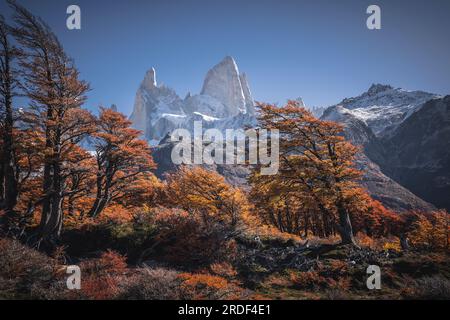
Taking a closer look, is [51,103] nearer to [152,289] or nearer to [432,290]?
[152,289]

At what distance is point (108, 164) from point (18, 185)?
703cm

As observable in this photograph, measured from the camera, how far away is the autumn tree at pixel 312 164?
1534 centimetres

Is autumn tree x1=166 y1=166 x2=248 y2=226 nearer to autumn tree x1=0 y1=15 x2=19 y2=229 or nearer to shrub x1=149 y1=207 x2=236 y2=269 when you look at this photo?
shrub x1=149 y1=207 x2=236 y2=269

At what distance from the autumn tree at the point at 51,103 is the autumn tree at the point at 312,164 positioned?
35.3ft

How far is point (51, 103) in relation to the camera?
13164 mm

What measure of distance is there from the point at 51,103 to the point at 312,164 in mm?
14584

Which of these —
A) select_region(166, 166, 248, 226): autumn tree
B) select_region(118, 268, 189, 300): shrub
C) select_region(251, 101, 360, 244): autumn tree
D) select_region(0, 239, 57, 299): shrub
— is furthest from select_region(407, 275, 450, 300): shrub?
select_region(166, 166, 248, 226): autumn tree

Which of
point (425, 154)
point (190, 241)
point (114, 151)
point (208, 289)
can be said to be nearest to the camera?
point (208, 289)

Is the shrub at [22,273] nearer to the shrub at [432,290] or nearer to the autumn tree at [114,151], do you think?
the autumn tree at [114,151]

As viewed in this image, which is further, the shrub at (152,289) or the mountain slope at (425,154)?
the mountain slope at (425,154)

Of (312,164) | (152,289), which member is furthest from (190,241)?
(312,164)

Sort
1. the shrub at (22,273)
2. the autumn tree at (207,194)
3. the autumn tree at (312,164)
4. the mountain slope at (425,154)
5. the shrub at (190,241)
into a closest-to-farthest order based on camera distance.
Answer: the shrub at (22,273)
the shrub at (190,241)
the autumn tree at (312,164)
the autumn tree at (207,194)
the mountain slope at (425,154)

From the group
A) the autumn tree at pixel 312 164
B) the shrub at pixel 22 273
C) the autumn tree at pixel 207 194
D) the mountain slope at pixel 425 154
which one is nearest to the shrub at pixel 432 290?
the autumn tree at pixel 312 164
